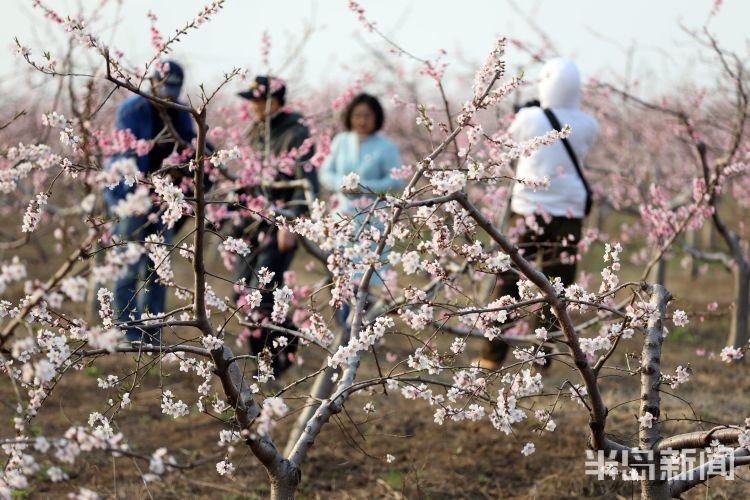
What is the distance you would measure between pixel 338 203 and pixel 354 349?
12.6 ft

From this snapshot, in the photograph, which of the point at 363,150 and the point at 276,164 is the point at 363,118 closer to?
the point at 363,150

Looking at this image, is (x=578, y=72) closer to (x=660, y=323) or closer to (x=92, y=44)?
(x=660, y=323)

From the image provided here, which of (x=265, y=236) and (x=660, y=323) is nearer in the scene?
(x=660, y=323)

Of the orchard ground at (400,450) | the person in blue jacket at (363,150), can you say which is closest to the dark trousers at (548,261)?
the orchard ground at (400,450)

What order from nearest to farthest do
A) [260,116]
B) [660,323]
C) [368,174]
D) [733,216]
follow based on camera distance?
[660,323] < [260,116] < [368,174] < [733,216]

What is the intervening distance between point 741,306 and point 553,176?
208cm

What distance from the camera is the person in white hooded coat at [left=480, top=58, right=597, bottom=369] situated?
17.8ft

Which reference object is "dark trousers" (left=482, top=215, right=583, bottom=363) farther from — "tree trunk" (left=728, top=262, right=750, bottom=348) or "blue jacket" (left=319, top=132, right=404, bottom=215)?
"tree trunk" (left=728, top=262, right=750, bottom=348)

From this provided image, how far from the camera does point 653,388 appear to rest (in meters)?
2.75

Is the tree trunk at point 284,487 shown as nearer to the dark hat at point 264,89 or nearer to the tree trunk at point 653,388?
the tree trunk at point 653,388

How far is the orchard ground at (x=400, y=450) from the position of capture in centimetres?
397

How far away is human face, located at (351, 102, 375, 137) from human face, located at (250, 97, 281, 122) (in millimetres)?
721

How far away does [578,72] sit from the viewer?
5660 mm

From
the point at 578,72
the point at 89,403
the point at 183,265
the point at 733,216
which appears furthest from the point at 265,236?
the point at 733,216
